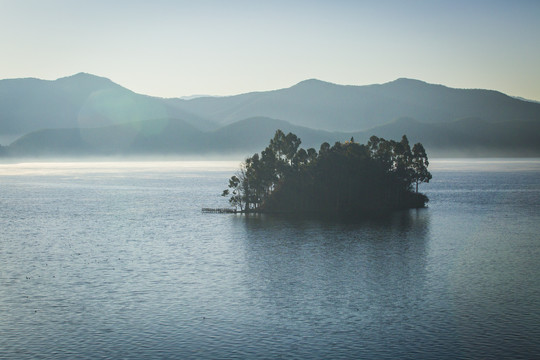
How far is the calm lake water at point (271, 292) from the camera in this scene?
173 feet

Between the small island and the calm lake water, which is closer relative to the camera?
the calm lake water

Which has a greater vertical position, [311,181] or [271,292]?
[311,181]

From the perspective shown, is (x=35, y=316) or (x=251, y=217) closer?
(x=35, y=316)

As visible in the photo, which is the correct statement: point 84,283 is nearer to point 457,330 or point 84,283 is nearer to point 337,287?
point 337,287

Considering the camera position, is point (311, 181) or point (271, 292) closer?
point (271, 292)

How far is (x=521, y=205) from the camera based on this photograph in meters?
187

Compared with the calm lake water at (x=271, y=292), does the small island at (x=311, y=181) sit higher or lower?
higher

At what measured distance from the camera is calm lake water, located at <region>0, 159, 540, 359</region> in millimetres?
52812

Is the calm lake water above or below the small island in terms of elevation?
below

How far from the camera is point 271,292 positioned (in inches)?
2815

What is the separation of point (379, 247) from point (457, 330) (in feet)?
160

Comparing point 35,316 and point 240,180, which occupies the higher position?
point 240,180

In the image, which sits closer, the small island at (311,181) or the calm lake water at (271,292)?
the calm lake water at (271,292)

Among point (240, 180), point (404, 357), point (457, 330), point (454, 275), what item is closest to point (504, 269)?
point (454, 275)
